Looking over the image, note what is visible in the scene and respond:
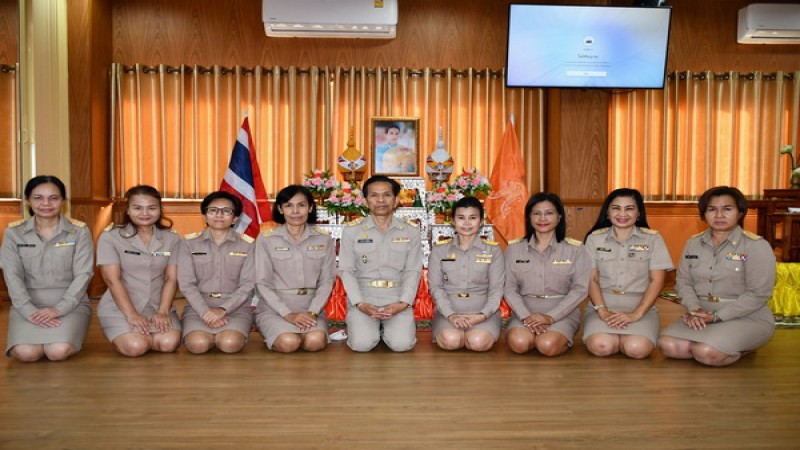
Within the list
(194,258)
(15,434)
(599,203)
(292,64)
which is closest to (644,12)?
(599,203)

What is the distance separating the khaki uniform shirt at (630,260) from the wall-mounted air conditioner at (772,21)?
476cm

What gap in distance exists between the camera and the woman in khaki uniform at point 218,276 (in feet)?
11.5

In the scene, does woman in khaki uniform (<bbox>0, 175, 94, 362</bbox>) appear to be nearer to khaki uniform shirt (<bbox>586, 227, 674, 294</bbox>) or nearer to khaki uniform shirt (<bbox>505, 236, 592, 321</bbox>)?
khaki uniform shirt (<bbox>505, 236, 592, 321</bbox>)

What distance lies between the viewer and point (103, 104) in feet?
21.7

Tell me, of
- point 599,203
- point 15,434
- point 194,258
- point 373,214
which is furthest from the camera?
point 599,203

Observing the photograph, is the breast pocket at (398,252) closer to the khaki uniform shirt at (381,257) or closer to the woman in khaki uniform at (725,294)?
the khaki uniform shirt at (381,257)

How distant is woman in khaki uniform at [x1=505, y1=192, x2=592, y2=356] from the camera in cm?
347

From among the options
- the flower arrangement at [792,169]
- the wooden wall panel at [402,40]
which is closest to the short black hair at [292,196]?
the wooden wall panel at [402,40]

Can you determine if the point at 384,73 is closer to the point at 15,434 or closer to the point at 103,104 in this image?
the point at 103,104

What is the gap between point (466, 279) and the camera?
3684 millimetres

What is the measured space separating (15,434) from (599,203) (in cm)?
561

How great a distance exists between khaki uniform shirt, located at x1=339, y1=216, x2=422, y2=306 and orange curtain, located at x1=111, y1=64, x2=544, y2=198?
3284 millimetres

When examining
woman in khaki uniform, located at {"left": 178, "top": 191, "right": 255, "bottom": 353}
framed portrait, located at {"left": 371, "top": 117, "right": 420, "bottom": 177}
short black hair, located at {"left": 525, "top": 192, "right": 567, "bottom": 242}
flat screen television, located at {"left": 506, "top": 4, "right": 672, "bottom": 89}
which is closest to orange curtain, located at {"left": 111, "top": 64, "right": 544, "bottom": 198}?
framed portrait, located at {"left": 371, "top": 117, "right": 420, "bottom": 177}

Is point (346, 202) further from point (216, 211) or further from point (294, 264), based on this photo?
point (216, 211)
